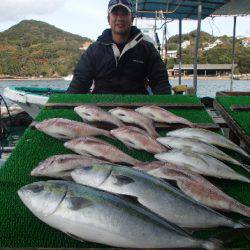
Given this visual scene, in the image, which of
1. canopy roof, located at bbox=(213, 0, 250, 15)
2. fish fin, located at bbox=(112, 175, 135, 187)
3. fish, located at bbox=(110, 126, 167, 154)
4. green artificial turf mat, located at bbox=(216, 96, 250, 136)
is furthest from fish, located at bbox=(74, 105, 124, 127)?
canopy roof, located at bbox=(213, 0, 250, 15)

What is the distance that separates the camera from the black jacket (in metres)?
7.68

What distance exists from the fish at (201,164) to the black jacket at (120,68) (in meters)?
4.33

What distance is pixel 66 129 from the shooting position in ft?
13.5

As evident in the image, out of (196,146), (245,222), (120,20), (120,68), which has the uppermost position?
(120,20)

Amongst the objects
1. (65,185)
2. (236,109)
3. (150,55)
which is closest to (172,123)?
(236,109)

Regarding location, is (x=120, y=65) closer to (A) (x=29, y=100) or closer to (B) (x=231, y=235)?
(B) (x=231, y=235)

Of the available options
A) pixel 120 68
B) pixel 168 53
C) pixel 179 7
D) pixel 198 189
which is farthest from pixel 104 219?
pixel 168 53

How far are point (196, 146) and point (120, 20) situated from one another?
4.25 metres

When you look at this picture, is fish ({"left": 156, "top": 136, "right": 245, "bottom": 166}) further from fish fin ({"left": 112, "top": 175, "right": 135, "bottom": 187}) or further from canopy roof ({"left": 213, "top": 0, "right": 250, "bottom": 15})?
canopy roof ({"left": 213, "top": 0, "right": 250, "bottom": 15})

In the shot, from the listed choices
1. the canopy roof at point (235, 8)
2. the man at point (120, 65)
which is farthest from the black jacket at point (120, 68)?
the canopy roof at point (235, 8)

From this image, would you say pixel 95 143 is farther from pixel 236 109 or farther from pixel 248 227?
pixel 236 109

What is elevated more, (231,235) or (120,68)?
(120,68)

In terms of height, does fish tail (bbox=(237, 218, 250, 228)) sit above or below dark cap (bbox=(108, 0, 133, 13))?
below

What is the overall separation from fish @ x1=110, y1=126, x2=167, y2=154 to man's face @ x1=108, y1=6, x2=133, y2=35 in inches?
151
